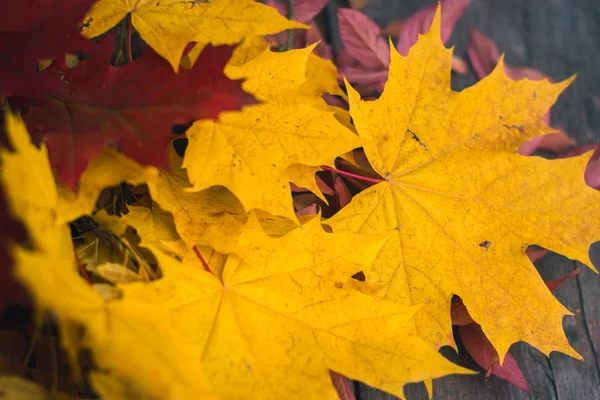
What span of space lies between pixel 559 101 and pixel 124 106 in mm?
799

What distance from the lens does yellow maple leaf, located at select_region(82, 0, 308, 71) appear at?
0.54 meters

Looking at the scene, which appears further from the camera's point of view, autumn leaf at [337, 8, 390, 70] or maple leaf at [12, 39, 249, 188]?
autumn leaf at [337, 8, 390, 70]

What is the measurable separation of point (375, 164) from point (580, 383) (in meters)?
0.43

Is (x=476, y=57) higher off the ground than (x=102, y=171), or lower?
higher

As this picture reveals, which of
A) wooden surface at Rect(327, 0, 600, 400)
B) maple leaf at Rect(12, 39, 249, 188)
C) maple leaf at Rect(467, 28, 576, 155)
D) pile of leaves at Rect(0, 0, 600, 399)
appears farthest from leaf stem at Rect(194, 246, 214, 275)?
maple leaf at Rect(467, 28, 576, 155)

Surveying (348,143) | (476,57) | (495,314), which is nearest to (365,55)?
(476,57)

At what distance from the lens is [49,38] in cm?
50

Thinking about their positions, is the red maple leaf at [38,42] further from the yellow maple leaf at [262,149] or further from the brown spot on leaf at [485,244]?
the brown spot on leaf at [485,244]

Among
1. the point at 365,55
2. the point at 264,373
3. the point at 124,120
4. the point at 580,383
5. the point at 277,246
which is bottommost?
the point at 580,383

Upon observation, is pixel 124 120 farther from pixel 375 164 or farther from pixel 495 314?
pixel 495 314

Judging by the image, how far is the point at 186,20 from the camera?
558mm

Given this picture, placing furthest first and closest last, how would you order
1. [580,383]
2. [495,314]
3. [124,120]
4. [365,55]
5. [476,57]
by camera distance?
[476,57]
[365,55]
[580,383]
[495,314]
[124,120]

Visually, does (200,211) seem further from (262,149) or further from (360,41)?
(360,41)

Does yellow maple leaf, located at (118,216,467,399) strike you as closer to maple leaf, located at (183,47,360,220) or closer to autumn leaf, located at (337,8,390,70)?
maple leaf, located at (183,47,360,220)
